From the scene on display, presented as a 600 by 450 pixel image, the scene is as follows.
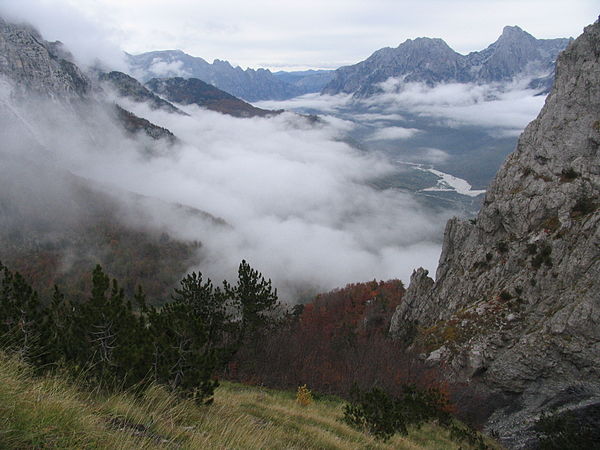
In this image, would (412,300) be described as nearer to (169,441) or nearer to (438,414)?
(438,414)

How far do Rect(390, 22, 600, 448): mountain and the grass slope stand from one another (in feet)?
57.7

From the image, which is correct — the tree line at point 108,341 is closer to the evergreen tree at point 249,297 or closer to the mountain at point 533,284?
the evergreen tree at point 249,297

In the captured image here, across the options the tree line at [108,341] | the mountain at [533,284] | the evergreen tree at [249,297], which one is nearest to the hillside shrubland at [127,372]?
the tree line at [108,341]

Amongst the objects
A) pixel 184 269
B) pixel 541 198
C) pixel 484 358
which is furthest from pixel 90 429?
pixel 184 269

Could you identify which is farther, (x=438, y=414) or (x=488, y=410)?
(x=488, y=410)

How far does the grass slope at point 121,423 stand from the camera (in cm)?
493

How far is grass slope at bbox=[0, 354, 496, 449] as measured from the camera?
493 centimetres

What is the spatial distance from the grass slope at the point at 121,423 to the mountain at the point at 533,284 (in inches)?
692

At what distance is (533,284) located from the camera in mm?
33000

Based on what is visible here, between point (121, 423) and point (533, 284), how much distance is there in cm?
3429

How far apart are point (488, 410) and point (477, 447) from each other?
390 inches

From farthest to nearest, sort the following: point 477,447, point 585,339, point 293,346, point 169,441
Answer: point 293,346 → point 585,339 → point 477,447 → point 169,441

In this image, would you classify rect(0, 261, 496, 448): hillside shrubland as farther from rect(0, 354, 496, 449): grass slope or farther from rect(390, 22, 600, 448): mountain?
rect(390, 22, 600, 448): mountain

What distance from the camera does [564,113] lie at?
136 feet
